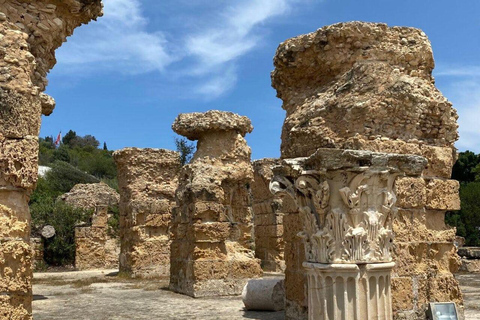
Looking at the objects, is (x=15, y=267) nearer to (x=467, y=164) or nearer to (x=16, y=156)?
(x=16, y=156)

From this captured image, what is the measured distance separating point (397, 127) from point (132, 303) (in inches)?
239

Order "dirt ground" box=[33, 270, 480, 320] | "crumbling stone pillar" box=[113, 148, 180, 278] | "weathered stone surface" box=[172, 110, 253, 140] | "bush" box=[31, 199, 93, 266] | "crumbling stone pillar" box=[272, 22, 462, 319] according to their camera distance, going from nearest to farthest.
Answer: "crumbling stone pillar" box=[272, 22, 462, 319] < "dirt ground" box=[33, 270, 480, 320] < "weathered stone surface" box=[172, 110, 253, 140] < "crumbling stone pillar" box=[113, 148, 180, 278] < "bush" box=[31, 199, 93, 266]

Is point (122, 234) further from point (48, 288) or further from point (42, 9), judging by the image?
point (42, 9)

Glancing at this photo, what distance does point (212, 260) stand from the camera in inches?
433

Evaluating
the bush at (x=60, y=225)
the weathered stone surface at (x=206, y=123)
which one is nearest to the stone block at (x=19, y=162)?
the weathered stone surface at (x=206, y=123)

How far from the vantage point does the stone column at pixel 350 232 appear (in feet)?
15.7

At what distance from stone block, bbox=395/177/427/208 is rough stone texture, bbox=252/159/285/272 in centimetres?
924

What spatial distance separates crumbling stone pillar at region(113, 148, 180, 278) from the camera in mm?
14555

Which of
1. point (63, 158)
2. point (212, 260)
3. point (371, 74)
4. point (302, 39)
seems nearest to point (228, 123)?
point (212, 260)

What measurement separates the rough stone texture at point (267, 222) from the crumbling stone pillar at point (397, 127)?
28.2 feet

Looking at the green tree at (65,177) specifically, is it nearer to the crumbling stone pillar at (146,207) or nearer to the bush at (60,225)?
the bush at (60,225)

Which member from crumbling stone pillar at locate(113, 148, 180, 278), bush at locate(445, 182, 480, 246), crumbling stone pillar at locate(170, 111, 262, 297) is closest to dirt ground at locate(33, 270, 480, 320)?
crumbling stone pillar at locate(170, 111, 262, 297)

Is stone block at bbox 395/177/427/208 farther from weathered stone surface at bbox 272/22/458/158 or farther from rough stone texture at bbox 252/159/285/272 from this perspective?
rough stone texture at bbox 252/159/285/272

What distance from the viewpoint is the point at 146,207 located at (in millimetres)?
14719
